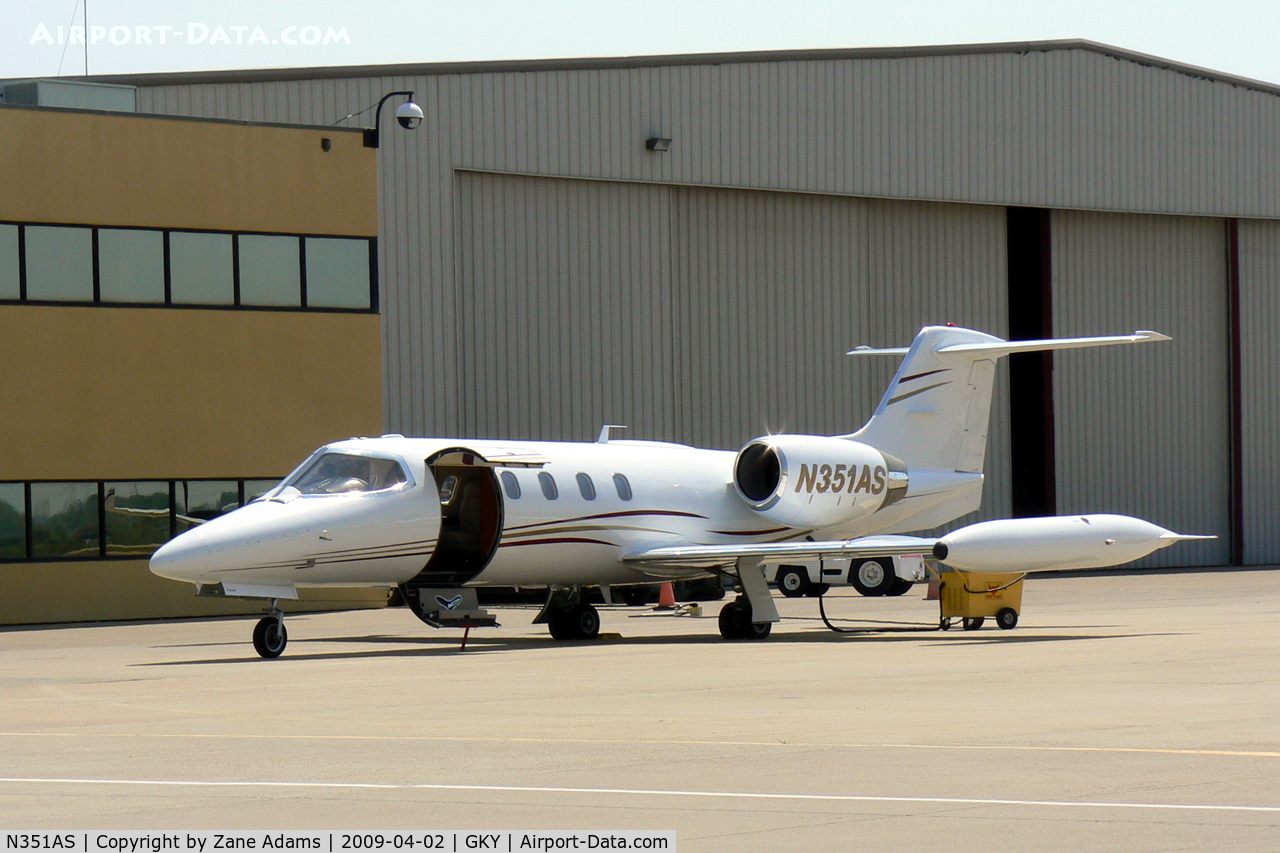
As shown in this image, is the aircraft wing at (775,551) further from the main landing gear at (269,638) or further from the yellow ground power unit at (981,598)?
the main landing gear at (269,638)

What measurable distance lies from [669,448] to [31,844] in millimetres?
18446

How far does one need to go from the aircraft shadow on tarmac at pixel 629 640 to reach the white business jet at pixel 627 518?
1.74ft

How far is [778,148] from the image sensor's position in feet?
137

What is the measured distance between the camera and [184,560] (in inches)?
727

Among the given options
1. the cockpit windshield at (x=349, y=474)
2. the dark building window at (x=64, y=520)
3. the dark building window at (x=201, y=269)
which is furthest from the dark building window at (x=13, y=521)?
the cockpit windshield at (x=349, y=474)

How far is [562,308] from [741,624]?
18.3 meters

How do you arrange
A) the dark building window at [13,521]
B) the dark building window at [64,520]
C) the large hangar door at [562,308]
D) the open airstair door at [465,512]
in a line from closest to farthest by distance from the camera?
the open airstair door at [465,512] < the dark building window at [13,521] < the dark building window at [64,520] < the large hangar door at [562,308]

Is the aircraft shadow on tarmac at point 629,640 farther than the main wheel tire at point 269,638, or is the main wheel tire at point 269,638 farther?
the aircraft shadow on tarmac at point 629,640

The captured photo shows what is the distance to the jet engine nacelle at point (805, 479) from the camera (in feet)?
79.2

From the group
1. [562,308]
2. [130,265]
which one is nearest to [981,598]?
[130,265]

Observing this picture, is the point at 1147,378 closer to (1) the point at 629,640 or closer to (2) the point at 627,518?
(2) the point at 627,518

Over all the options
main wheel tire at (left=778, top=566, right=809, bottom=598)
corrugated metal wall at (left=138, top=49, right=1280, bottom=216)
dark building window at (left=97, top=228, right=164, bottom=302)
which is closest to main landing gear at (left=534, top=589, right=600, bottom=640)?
dark building window at (left=97, top=228, right=164, bottom=302)

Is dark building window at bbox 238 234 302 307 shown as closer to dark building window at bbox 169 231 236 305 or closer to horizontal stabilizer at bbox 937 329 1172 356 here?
dark building window at bbox 169 231 236 305

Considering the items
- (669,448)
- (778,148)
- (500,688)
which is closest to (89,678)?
(500,688)
